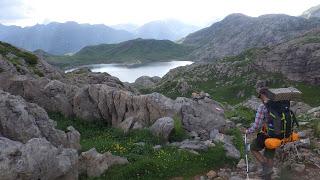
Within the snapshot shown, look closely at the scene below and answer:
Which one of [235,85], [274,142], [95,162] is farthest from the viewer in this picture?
[235,85]

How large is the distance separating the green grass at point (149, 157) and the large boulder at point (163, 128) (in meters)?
0.35

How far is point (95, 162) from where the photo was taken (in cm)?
1866

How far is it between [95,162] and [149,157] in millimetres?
2831

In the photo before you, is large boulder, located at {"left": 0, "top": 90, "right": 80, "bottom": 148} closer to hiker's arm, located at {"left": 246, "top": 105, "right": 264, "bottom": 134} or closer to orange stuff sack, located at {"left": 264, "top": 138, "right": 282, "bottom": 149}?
hiker's arm, located at {"left": 246, "top": 105, "right": 264, "bottom": 134}

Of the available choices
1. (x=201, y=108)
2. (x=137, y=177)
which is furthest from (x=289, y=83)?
(x=137, y=177)

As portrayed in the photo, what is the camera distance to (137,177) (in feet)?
59.8

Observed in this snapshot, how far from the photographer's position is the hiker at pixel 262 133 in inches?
580

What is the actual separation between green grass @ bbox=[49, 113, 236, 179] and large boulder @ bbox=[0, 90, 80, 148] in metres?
1.63

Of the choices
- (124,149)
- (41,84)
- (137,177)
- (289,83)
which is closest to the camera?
(137,177)

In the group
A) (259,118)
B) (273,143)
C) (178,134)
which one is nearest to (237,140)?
(178,134)

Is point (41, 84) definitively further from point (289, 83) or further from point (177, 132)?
point (289, 83)

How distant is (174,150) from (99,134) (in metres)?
6.51

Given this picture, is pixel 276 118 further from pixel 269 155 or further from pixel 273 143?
pixel 269 155

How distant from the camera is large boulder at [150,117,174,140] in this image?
23125mm
